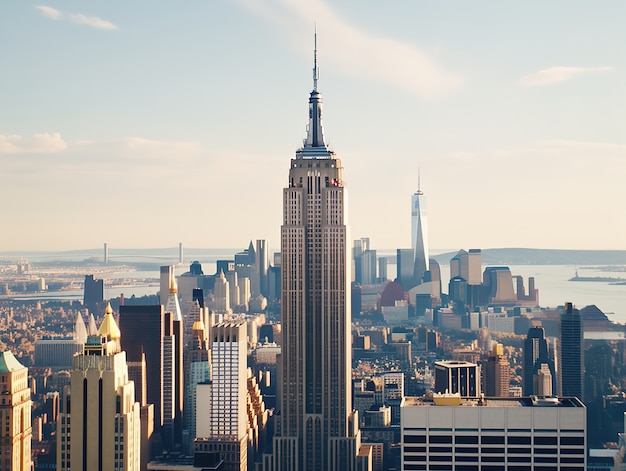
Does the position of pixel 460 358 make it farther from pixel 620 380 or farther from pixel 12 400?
pixel 12 400

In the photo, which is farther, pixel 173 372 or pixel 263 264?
pixel 263 264

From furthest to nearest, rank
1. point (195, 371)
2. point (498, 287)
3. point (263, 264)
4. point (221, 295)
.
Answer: point (498, 287)
point (221, 295)
point (263, 264)
point (195, 371)

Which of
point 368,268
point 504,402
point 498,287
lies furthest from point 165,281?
point 504,402

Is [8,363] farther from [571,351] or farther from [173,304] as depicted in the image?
[571,351]

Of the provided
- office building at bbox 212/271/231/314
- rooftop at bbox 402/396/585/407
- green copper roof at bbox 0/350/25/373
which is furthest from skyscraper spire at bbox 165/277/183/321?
rooftop at bbox 402/396/585/407

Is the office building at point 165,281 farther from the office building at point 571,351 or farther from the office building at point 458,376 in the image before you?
the office building at point 571,351

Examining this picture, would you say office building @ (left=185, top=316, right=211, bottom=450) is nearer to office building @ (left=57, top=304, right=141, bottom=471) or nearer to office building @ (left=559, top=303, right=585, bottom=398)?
office building @ (left=559, top=303, right=585, bottom=398)

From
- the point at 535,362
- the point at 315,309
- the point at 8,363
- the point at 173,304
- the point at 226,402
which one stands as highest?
the point at 173,304
